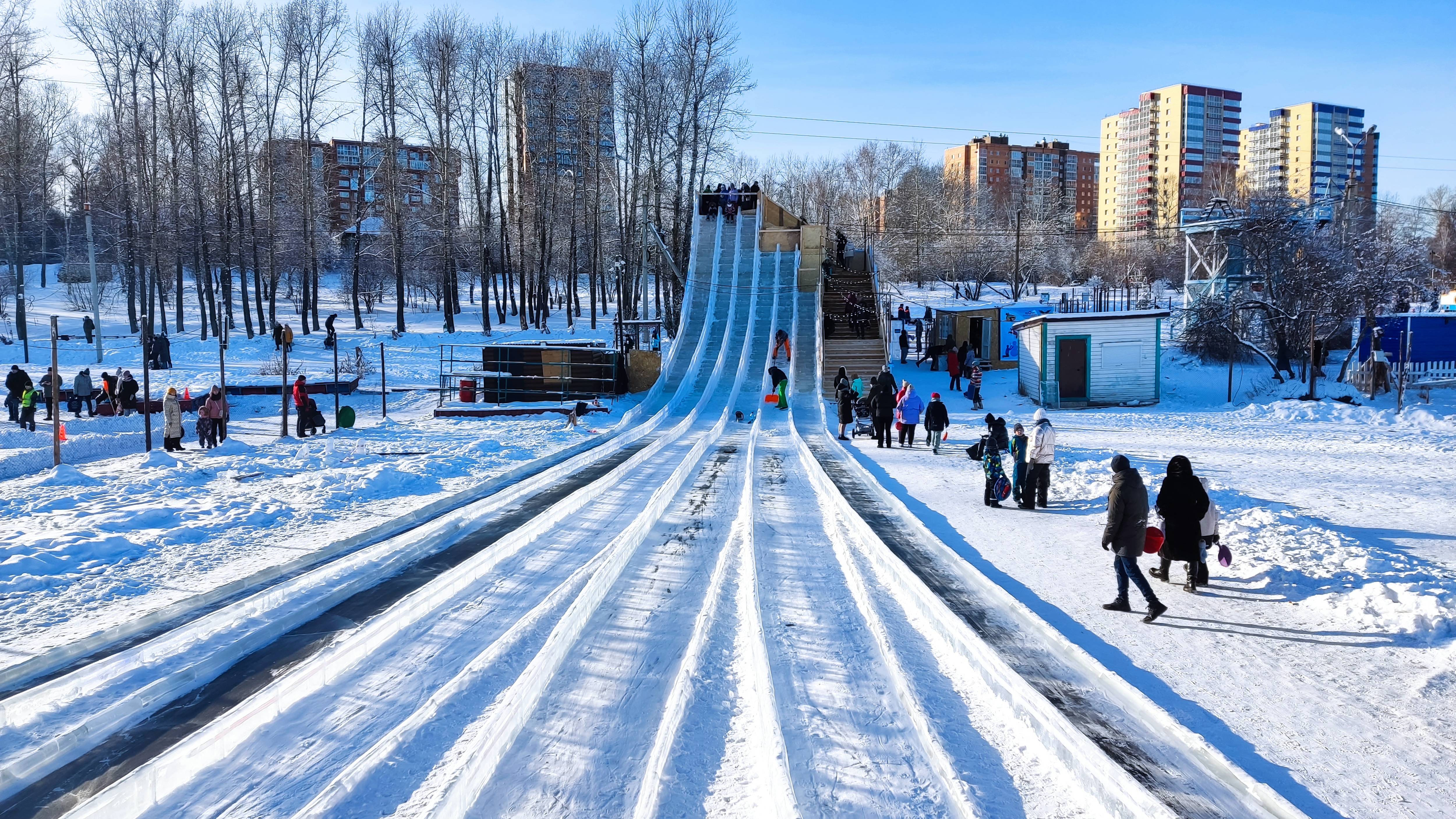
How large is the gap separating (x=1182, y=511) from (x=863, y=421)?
13.9 m

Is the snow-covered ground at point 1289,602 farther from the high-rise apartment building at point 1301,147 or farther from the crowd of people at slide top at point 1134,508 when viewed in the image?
the high-rise apartment building at point 1301,147

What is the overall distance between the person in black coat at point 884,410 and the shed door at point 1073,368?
8.86 metres

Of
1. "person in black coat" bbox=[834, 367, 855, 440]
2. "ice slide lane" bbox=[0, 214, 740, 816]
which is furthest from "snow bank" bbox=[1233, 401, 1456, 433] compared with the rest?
"ice slide lane" bbox=[0, 214, 740, 816]

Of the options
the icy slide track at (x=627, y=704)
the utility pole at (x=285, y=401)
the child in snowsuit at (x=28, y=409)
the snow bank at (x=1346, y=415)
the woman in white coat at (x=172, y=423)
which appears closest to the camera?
the icy slide track at (x=627, y=704)

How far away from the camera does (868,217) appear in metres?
75.4

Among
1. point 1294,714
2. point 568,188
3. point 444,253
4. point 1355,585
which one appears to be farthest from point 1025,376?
point 568,188

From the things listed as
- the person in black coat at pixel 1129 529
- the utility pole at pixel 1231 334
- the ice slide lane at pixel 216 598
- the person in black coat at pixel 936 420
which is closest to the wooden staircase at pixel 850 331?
the person in black coat at pixel 936 420

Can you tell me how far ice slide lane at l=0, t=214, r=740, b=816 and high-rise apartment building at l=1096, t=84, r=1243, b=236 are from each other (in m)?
148

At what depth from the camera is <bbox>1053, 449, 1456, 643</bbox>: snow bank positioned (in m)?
6.84

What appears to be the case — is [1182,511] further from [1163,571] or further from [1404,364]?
[1404,364]

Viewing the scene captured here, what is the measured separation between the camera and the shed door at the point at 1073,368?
25000 millimetres

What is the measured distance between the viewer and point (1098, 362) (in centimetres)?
2517

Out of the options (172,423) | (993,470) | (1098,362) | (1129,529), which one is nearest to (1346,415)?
(1098,362)

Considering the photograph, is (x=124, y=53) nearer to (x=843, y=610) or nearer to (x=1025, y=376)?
(x=1025, y=376)
